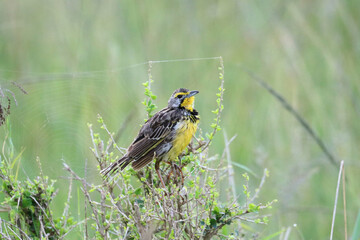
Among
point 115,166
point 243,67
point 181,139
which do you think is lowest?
point 115,166

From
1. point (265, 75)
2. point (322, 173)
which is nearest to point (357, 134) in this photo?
point (322, 173)

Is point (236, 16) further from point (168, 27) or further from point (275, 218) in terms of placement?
point (275, 218)

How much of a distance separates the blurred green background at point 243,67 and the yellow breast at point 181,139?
104 cm

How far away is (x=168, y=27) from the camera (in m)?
7.81

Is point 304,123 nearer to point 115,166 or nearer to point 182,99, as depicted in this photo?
point 182,99

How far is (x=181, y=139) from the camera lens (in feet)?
15.2

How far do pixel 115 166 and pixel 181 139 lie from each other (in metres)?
0.56

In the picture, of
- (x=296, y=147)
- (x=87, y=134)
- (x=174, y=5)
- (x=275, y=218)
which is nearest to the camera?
(x=87, y=134)

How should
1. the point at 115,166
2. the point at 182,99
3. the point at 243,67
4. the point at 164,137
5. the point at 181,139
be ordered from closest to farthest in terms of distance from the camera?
the point at 115,166 → the point at 181,139 → the point at 164,137 → the point at 182,99 → the point at 243,67

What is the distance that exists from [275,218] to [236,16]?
9.30 ft

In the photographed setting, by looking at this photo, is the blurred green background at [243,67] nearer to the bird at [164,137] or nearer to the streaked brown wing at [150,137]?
the bird at [164,137]

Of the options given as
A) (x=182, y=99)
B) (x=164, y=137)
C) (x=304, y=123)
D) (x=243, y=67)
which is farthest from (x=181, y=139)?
(x=243, y=67)

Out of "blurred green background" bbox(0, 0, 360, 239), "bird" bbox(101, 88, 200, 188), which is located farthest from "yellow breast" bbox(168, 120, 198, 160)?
"blurred green background" bbox(0, 0, 360, 239)

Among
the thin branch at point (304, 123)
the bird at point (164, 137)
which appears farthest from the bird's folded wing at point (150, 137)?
the thin branch at point (304, 123)
